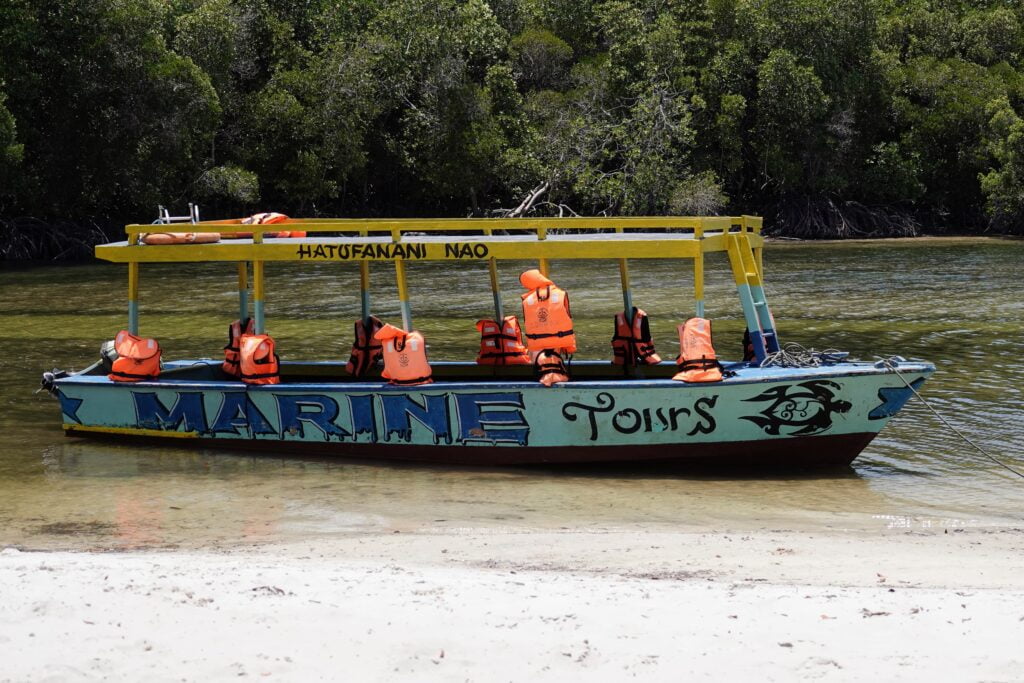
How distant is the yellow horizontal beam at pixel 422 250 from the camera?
10016 mm

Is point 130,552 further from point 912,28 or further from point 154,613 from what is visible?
point 912,28

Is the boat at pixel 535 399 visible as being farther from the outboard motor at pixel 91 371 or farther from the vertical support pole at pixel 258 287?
the outboard motor at pixel 91 371

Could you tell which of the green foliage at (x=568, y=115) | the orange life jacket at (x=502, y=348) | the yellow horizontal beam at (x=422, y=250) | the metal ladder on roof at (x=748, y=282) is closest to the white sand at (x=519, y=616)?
the metal ladder on roof at (x=748, y=282)

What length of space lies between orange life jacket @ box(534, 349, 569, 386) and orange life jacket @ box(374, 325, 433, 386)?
1.08 m

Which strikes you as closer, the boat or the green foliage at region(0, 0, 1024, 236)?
the boat

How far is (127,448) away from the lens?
11758 millimetres

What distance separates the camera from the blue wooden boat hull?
978 cm

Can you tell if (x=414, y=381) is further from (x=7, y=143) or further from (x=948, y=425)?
(x=7, y=143)

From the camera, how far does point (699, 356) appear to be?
977 centimetres

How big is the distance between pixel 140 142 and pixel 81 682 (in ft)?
117

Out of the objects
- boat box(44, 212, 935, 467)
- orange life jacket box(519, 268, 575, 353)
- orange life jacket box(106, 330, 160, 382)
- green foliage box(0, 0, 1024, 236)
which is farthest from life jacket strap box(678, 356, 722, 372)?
green foliage box(0, 0, 1024, 236)

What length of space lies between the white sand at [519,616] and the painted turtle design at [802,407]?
7.13 ft

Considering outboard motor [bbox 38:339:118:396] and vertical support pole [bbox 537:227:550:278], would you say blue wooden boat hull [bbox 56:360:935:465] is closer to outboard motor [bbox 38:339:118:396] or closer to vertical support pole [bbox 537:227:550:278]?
outboard motor [bbox 38:339:118:396]

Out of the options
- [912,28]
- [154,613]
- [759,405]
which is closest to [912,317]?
[759,405]
